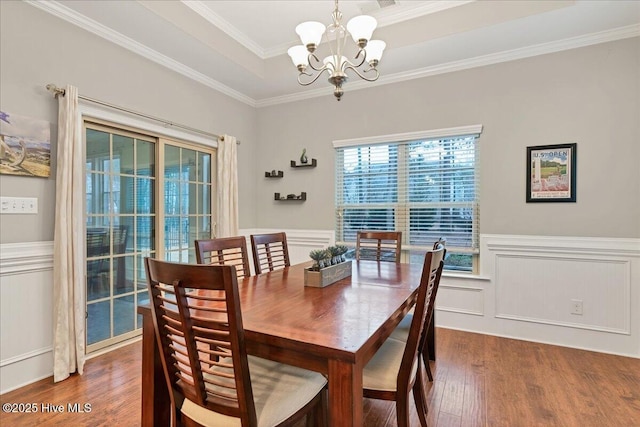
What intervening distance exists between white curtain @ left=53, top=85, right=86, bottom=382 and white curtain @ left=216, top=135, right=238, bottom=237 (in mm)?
1498

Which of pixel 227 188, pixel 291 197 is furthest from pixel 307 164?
pixel 227 188

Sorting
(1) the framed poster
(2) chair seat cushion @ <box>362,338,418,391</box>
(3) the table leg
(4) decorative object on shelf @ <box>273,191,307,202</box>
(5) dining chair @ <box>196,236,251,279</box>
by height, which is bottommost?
(2) chair seat cushion @ <box>362,338,418,391</box>

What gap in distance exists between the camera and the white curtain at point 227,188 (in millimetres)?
3834

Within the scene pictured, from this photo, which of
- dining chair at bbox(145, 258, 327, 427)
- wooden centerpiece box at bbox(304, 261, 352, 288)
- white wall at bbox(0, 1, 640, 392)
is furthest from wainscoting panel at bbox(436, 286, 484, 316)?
dining chair at bbox(145, 258, 327, 427)

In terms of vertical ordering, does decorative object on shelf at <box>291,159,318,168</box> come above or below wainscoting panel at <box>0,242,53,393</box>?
above

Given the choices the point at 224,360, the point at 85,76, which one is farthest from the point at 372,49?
the point at 85,76

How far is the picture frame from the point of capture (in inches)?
117

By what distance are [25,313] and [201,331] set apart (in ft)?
6.91

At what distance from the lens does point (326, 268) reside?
194 cm

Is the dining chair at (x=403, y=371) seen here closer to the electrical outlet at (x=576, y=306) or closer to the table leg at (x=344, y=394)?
the table leg at (x=344, y=394)

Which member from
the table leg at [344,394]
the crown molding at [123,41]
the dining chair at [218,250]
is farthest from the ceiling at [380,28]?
the table leg at [344,394]

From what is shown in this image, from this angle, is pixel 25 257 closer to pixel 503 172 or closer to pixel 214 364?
pixel 214 364

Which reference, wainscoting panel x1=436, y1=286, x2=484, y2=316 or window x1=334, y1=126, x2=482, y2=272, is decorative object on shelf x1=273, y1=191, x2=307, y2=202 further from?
wainscoting panel x1=436, y1=286, x2=484, y2=316

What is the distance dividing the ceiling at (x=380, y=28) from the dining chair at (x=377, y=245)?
1.77m
